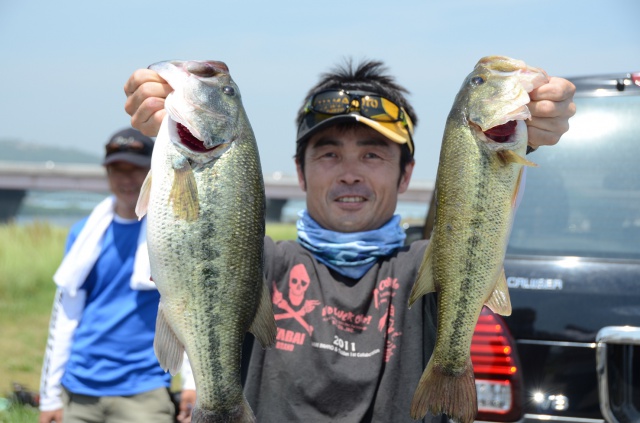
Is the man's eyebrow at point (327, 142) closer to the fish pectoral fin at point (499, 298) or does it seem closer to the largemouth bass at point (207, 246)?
the largemouth bass at point (207, 246)

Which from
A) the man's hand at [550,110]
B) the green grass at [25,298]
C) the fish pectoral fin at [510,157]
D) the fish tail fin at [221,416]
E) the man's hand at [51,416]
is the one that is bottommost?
the green grass at [25,298]

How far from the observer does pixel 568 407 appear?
3646mm

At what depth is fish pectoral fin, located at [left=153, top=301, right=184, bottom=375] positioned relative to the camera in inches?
108

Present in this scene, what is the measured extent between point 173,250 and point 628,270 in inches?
86.1

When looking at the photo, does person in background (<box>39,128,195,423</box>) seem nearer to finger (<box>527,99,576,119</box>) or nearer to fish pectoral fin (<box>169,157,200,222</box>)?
fish pectoral fin (<box>169,157,200,222</box>)

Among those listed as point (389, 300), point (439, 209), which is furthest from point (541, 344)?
point (439, 209)

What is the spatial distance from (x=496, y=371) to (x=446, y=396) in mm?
1011

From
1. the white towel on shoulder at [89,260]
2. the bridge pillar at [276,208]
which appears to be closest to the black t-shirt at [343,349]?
the white towel on shoulder at [89,260]

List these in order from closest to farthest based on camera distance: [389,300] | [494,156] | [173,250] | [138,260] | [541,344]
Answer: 1. [173,250]
2. [494,156]
3. [389,300]
4. [541,344]
5. [138,260]

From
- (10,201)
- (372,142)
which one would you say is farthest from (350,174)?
(10,201)

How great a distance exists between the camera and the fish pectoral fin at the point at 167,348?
2.75 meters

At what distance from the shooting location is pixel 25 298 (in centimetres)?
1305

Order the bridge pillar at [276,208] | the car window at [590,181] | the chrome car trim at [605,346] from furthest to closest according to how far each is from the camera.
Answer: the bridge pillar at [276,208] → the car window at [590,181] → the chrome car trim at [605,346]

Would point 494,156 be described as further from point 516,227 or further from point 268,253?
point 516,227
